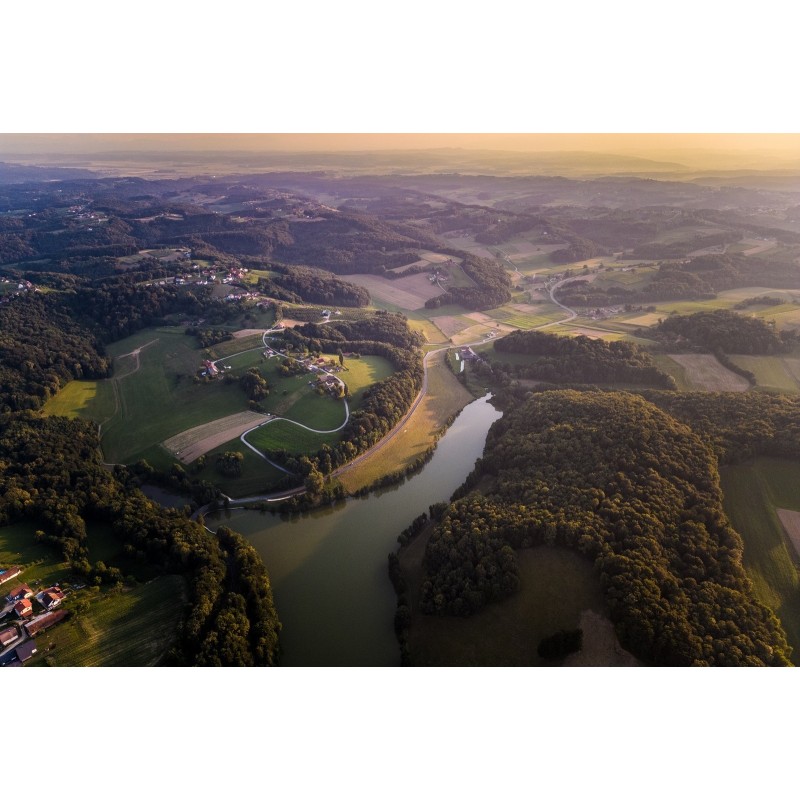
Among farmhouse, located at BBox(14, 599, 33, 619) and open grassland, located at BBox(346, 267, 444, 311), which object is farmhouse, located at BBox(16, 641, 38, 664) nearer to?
farmhouse, located at BBox(14, 599, 33, 619)

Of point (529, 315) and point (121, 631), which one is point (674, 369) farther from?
point (121, 631)

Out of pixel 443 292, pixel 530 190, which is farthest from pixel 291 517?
pixel 530 190

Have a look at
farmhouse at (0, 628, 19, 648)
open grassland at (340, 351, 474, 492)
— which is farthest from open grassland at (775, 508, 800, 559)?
farmhouse at (0, 628, 19, 648)

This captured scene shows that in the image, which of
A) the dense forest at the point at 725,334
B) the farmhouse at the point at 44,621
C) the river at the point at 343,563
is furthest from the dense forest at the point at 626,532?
the dense forest at the point at 725,334

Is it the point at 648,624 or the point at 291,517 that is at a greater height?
the point at 648,624

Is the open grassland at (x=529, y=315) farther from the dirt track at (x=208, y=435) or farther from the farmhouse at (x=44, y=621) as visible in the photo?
the farmhouse at (x=44, y=621)

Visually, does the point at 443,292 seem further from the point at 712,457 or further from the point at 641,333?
the point at 712,457
